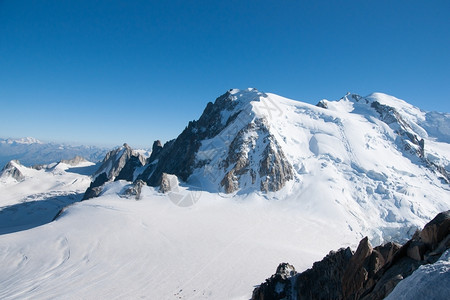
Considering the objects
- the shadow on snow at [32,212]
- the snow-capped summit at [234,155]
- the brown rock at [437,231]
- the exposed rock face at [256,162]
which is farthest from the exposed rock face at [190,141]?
the brown rock at [437,231]

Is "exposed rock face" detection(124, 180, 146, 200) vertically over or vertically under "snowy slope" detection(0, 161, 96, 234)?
over

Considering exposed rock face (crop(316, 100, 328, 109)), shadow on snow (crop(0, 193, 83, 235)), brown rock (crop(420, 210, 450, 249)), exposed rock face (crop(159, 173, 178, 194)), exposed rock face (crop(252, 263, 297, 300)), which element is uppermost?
exposed rock face (crop(316, 100, 328, 109))

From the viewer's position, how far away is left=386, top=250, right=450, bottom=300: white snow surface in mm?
4793

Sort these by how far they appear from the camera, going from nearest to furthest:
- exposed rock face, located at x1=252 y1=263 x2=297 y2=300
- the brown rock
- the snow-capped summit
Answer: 1. the brown rock
2. exposed rock face, located at x1=252 y1=263 x2=297 y2=300
3. the snow-capped summit

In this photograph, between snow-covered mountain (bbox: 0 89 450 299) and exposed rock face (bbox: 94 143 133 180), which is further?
exposed rock face (bbox: 94 143 133 180)

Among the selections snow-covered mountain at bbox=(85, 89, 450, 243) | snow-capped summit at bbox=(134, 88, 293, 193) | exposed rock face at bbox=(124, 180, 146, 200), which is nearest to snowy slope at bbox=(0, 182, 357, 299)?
exposed rock face at bbox=(124, 180, 146, 200)

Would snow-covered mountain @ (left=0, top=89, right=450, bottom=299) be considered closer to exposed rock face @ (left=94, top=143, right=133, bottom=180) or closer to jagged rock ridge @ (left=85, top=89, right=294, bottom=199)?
jagged rock ridge @ (left=85, top=89, right=294, bottom=199)

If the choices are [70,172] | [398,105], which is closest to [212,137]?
[398,105]

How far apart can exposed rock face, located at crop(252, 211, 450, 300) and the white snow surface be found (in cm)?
308

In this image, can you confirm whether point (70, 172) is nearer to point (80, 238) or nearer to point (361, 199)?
point (80, 238)

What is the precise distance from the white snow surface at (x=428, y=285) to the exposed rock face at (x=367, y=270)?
121 inches

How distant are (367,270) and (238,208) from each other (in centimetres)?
3528

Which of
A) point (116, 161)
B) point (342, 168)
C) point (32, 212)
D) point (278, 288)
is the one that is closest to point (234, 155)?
point (342, 168)

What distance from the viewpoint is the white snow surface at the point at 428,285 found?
15.7ft
